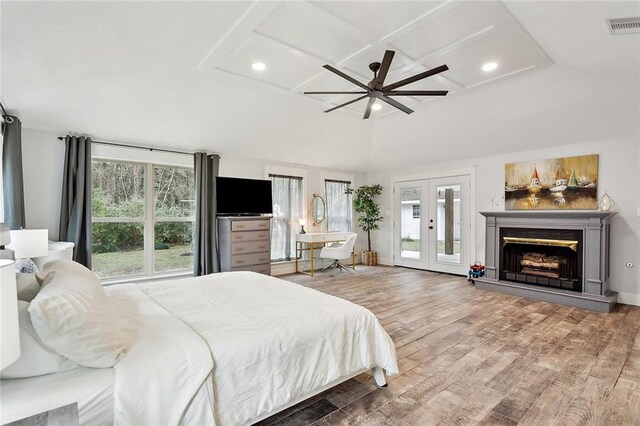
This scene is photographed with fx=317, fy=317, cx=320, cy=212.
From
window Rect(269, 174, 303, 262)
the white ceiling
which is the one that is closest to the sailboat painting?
the white ceiling

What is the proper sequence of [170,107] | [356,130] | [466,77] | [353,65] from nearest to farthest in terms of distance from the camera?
[353,65] < [466,77] < [170,107] < [356,130]

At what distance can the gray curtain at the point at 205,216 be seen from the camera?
202 inches

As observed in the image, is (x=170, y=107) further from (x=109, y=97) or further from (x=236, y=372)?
(x=236, y=372)

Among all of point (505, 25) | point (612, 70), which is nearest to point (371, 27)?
point (505, 25)

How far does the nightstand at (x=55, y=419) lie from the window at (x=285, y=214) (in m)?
5.32

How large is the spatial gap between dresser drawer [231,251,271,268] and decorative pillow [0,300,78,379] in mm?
3835

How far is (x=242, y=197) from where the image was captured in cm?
552

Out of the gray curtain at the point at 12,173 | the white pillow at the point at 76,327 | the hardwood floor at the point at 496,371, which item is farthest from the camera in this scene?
the gray curtain at the point at 12,173

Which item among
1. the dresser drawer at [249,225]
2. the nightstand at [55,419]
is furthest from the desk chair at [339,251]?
the nightstand at [55,419]

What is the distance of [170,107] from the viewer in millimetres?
4156

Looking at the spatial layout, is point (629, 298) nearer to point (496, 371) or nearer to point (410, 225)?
point (496, 371)

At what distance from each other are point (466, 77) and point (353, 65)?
1.45 metres

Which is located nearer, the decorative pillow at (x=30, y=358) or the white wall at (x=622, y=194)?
the decorative pillow at (x=30, y=358)

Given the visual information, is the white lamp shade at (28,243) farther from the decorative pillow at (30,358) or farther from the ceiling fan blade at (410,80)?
the ceiling fan blade at (410,80)
